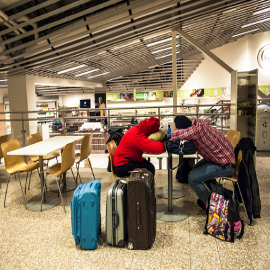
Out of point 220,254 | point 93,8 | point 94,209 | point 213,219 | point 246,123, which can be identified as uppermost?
point 93,8

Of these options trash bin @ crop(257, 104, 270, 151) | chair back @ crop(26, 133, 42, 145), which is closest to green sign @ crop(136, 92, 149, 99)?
trash bin @ crop(257, 104, 270, 151)

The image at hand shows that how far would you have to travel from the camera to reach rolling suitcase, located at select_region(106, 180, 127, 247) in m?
2.31

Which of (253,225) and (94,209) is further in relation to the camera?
(253,225)

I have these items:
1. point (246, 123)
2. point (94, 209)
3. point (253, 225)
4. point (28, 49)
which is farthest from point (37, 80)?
point (253, 225)

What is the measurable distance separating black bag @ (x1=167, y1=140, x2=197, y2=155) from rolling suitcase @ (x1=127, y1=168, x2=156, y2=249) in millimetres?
557

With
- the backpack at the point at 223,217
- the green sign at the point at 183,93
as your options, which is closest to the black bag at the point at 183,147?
the backpack at the point at 223,217

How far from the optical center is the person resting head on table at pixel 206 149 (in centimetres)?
256

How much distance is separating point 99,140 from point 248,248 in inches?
305

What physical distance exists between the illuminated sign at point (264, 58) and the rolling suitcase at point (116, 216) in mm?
11769

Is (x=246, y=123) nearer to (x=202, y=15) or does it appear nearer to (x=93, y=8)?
(x=202, y=15)

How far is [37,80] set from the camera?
9.77 metres

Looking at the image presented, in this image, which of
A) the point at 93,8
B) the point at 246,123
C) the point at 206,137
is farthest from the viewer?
the point at 246,123

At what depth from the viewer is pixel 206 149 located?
105 inches

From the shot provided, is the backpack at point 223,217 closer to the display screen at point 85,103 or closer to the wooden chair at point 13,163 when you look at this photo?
the wooden chair at point 13,163
